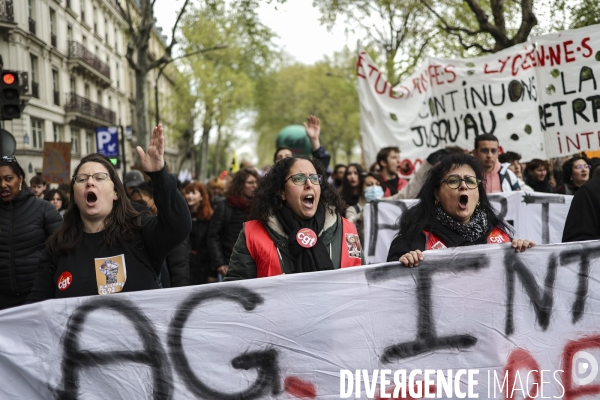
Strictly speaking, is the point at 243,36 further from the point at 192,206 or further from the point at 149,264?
the point at 149,264

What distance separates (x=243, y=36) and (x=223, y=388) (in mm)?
42019

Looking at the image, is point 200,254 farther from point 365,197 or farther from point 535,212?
point 535,212

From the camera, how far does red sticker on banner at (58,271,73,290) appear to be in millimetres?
→ 3167

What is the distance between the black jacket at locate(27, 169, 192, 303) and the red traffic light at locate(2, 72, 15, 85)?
21.5ft

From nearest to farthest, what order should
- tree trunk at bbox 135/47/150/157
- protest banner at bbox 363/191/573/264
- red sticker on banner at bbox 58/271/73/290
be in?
red sticker on banner at bbox 58/271/73/290
protest banner at bbox 363/191/573/264
tree trunk at bbox 135/47/150/157

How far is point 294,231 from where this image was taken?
3.51 m


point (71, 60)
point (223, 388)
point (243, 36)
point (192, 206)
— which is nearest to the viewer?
point (223, 388)

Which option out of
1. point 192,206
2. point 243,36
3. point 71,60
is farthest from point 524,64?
point 243,36

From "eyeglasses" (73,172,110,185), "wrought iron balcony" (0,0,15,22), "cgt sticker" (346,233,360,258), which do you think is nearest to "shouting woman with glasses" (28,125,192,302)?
"eyeglasses" (73,172,110,185)

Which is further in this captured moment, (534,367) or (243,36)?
(243,36)

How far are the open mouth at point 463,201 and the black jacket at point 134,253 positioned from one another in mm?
1297

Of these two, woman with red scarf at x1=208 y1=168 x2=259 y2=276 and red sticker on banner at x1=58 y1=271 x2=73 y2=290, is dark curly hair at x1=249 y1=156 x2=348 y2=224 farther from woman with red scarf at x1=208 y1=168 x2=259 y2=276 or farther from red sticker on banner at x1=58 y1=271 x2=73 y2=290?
woman with red scarf at x1=208 y1=168 x2=259 y2=276

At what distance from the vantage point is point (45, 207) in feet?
16.1

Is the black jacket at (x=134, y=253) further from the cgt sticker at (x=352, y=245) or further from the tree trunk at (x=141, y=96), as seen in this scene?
the tree trunk at (x=141, y=96)
